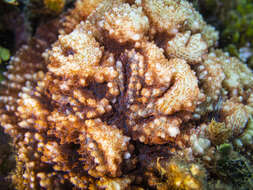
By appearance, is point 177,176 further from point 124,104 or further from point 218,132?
point 124,104

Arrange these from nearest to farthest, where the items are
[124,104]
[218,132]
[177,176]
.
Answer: [177,176]
[218,132]
[124,104]

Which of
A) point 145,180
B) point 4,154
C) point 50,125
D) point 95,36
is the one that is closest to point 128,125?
point 145,180

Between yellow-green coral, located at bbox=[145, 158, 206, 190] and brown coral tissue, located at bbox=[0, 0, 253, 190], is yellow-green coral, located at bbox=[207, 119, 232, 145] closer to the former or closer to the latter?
brown coral tissue, located at bbox=[0, 0, 253, 190]

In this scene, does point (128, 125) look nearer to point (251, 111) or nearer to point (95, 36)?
point (95, 36)

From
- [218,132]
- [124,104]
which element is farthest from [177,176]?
[124,104]

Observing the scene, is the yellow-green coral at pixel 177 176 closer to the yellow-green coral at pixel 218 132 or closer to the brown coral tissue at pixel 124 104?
the brown coral tissue at pixel 124 104

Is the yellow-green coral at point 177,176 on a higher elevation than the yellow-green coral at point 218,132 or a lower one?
lower

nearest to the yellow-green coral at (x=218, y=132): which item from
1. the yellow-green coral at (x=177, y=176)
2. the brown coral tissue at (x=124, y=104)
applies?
the brown coral tissue at (x=124, y=104)

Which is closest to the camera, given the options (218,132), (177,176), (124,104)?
(177,176)

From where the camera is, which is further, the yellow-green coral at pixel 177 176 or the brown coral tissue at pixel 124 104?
the brown coral tissue at pixel 124 104
